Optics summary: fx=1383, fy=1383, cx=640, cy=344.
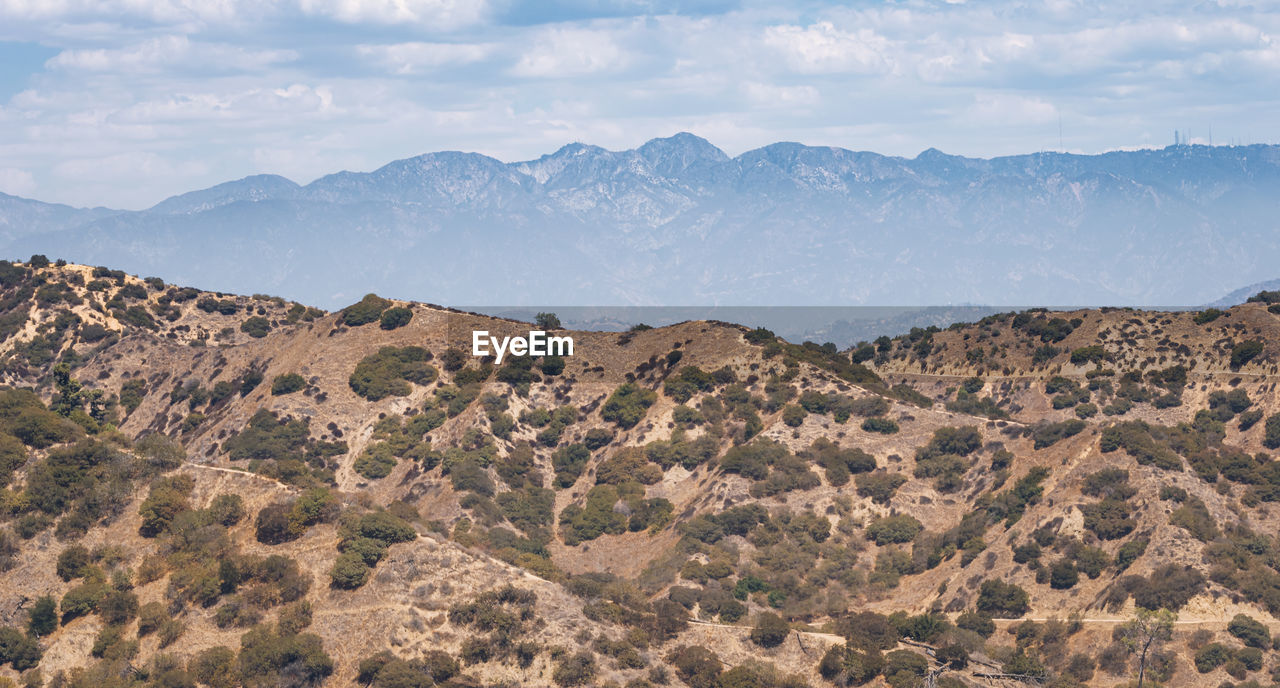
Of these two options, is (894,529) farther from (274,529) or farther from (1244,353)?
(1244,353)

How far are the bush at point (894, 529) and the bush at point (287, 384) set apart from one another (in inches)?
2580

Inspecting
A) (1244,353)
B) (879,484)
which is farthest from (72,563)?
(1244,353)

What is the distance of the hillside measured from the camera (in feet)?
262

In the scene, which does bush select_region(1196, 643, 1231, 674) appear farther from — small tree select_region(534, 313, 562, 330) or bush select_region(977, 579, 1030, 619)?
small tree select_region(534, 313, 562, 330)

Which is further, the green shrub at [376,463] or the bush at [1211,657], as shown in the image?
the green shrub at [376,463]

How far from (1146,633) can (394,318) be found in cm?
9936

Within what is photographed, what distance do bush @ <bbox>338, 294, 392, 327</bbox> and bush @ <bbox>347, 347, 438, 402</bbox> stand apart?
8.10 meters

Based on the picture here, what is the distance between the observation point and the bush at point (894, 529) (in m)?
121

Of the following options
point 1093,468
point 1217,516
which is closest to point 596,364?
point 1093,468

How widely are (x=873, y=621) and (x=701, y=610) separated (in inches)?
734

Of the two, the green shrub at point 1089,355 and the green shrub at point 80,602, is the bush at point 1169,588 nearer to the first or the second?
the green shrub at point 80,602

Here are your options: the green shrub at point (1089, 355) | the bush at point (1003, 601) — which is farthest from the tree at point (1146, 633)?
the green shrub at point (1089, 355)

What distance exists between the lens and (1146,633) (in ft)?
294

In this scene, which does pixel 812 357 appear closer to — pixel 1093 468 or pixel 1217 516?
pixel 1093 468
